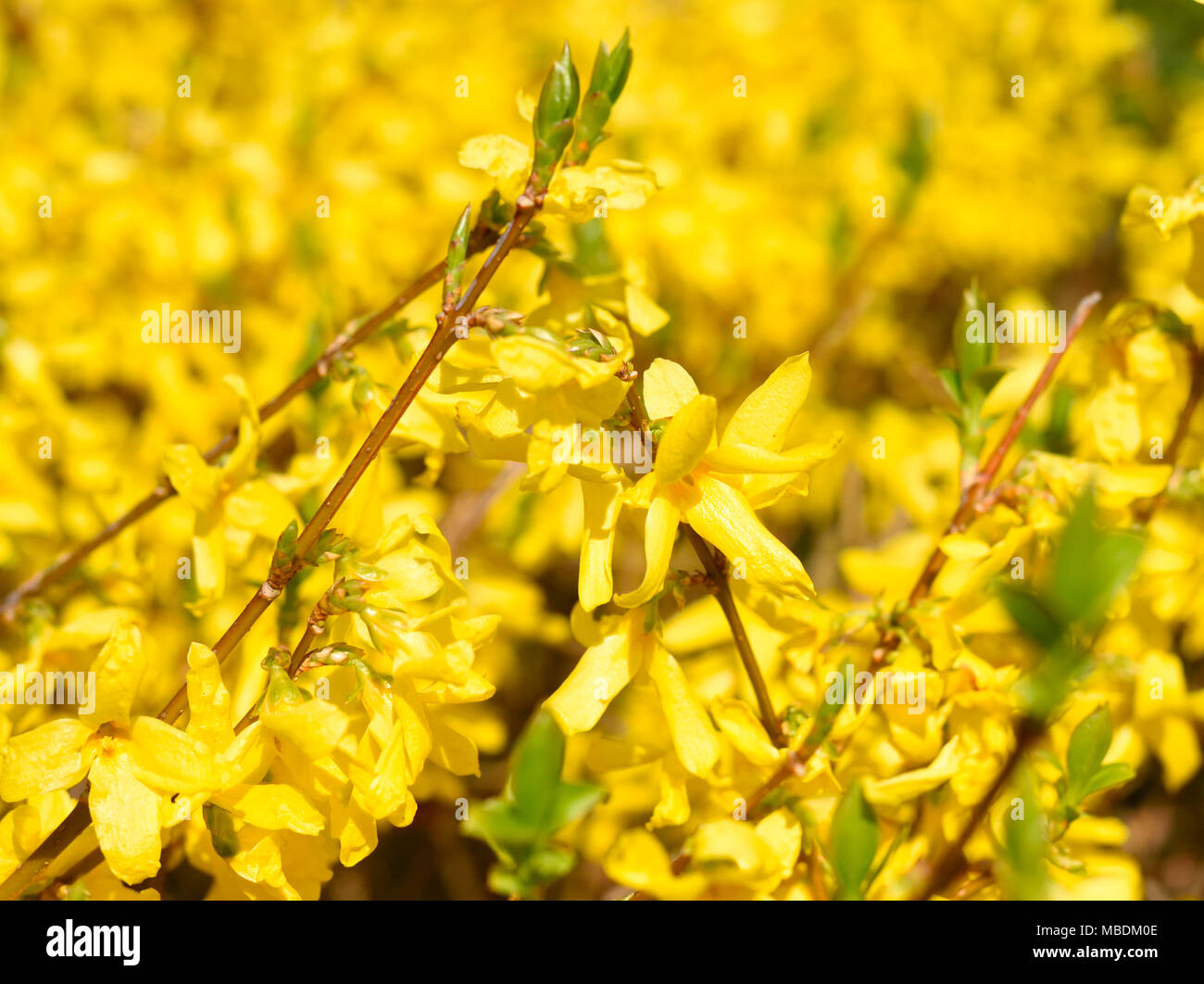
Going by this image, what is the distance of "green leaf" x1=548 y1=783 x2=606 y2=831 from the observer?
69 cm

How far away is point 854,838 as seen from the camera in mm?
800

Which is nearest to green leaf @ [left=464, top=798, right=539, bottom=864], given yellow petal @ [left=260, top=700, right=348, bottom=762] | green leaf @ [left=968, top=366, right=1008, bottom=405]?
yellow petal @ [left=260, top=700, right=348, bottom=762]

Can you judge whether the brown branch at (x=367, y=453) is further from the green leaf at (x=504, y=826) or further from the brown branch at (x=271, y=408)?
the green leaf at (x=504, y=826)

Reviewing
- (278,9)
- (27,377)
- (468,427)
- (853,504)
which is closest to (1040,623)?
(468,427)

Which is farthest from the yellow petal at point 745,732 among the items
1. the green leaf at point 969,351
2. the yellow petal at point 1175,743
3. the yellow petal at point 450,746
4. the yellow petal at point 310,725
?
the yellow petal at point 1175,743

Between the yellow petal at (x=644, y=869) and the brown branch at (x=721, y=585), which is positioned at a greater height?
the brown branch at (x=721, y=585)

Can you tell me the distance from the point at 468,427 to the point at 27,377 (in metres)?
1.01

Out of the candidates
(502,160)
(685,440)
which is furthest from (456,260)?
(685,440)

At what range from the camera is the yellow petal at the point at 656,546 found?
0.78 m

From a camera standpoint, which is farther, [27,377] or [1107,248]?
[1107,248]

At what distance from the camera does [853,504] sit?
255 cm

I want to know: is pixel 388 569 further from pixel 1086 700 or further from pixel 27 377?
pixel 27 377

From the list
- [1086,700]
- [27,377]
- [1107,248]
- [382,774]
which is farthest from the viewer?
[1107,248]

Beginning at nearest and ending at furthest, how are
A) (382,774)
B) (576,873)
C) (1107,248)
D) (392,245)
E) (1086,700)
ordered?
(382,774), (1086,700), (576,873), (392,245), (1107,248)
